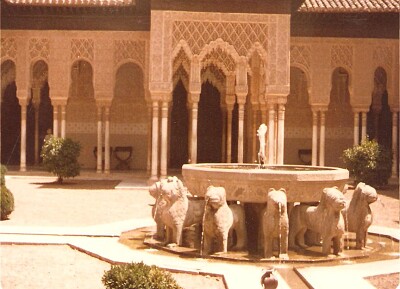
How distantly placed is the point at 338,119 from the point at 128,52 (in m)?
9.72

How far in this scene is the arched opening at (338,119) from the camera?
2592cm

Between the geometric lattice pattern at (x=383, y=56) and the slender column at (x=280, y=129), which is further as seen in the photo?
the geometric lattice pattern at (x=383, y=56)

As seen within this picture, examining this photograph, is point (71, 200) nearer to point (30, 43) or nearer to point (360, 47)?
point (30, 43)

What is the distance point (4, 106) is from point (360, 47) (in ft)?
48.6

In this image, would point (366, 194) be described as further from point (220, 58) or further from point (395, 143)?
point (395, 143)

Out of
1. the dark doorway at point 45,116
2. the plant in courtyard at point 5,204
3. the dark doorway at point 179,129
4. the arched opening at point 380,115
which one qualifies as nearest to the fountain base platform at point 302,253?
the plant in courtyard at point 5,204

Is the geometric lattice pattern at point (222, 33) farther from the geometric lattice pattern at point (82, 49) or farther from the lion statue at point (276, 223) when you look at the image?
the lion statue at point (276, 223)

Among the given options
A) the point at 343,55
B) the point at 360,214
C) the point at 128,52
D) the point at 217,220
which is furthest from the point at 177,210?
the point at 343,55

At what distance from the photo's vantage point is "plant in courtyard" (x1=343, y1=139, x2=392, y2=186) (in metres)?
19.7

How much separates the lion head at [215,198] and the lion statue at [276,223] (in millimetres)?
610

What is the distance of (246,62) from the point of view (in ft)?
65.0

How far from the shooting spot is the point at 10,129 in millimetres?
26359

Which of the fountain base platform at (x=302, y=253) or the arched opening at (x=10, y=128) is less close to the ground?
the arched opening at (x=10, y=128)

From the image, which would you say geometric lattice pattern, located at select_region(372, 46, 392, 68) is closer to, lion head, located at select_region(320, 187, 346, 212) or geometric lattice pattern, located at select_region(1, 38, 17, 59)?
geometric lattice pattern, located at select_region(1, 38, 17, 59)
